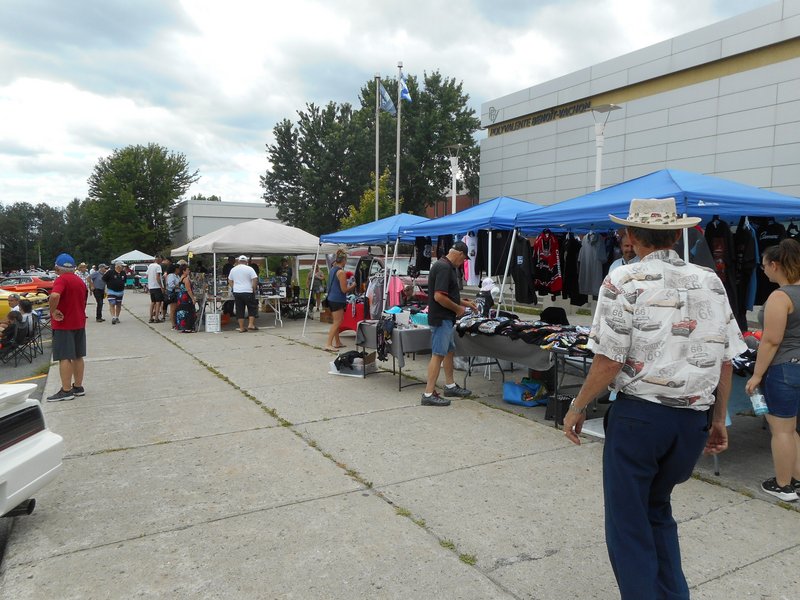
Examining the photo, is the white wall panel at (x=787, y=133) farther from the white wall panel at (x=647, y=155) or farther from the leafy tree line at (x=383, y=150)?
the leafy tree line at (x=383, y=150)

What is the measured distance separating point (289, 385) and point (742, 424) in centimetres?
533

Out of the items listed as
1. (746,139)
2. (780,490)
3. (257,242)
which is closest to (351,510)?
(780,490)

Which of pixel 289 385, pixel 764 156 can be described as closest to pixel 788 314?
pixel 289 385

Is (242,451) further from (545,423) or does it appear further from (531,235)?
(531,235)

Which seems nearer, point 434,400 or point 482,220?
point 434,400

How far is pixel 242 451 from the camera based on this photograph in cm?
500

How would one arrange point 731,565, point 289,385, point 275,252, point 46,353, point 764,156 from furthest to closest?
1. point 764,156
2. point 275,252
3. point 46,353
4. point 289,385
5. point 731,565

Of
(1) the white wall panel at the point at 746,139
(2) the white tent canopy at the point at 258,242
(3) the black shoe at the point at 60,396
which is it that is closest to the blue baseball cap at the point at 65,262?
(3) the black shoe at the point at 60,396

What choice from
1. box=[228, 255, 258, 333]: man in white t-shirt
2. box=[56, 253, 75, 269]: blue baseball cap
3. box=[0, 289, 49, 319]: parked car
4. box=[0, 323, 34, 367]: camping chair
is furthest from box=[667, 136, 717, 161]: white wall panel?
box=[0, 289, 49, 319]: parked car

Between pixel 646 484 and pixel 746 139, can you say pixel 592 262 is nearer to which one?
pixel 646 484

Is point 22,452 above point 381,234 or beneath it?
beneath

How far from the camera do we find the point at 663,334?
2174mm

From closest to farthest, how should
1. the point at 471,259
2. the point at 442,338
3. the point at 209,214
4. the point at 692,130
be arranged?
the point at 442,338 → the point at 471,259 → the point at 692,130 → the point at 209,214

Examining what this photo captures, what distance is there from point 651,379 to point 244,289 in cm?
1207
